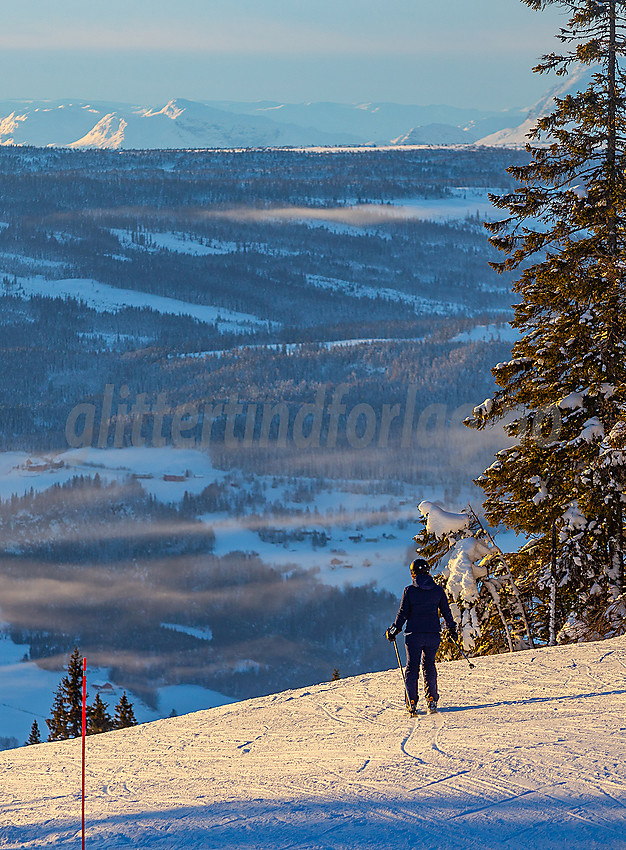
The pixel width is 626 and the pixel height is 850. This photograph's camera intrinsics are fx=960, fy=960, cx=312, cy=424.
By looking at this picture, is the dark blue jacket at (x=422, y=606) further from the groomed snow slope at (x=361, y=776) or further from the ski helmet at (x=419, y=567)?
the groomed snow slope at (x=361, y=776)

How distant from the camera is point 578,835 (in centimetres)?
580

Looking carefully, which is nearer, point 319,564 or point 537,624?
point 537,624

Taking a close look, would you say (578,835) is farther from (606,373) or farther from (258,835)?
(606,373)

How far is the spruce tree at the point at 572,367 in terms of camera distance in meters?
13.0

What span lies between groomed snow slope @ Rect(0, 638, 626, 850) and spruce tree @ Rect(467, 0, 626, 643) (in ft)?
8.57

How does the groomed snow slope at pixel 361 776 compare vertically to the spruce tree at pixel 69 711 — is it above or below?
above

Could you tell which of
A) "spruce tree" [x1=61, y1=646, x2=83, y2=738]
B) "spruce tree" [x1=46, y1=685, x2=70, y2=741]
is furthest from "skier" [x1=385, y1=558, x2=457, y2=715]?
"spruce tree" [x1=46, y1=685, x2=70, y2=741]

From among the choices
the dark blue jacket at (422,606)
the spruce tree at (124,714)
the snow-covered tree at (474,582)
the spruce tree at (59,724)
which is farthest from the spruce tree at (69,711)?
the dark blue jacket at (422,606)

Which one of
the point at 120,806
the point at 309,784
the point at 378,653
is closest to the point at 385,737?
the point at 309,784

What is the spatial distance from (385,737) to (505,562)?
5203mm

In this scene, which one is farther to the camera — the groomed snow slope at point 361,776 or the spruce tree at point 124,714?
the spruce tree at point 124,714

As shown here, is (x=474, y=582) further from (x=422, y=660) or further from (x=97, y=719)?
(x=97, y=719)

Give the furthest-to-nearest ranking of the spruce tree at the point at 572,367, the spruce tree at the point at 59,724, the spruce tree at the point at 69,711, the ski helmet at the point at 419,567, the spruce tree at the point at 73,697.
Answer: the spruce tree at the point at 59,724 < the spruce tree at the point at 69,711 < the spruce tree at the point at 73,697 < the spruce tree at the point at 572,367 < the ski helmet at the point at 419,567

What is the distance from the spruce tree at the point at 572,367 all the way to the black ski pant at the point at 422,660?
4302 millimetres
